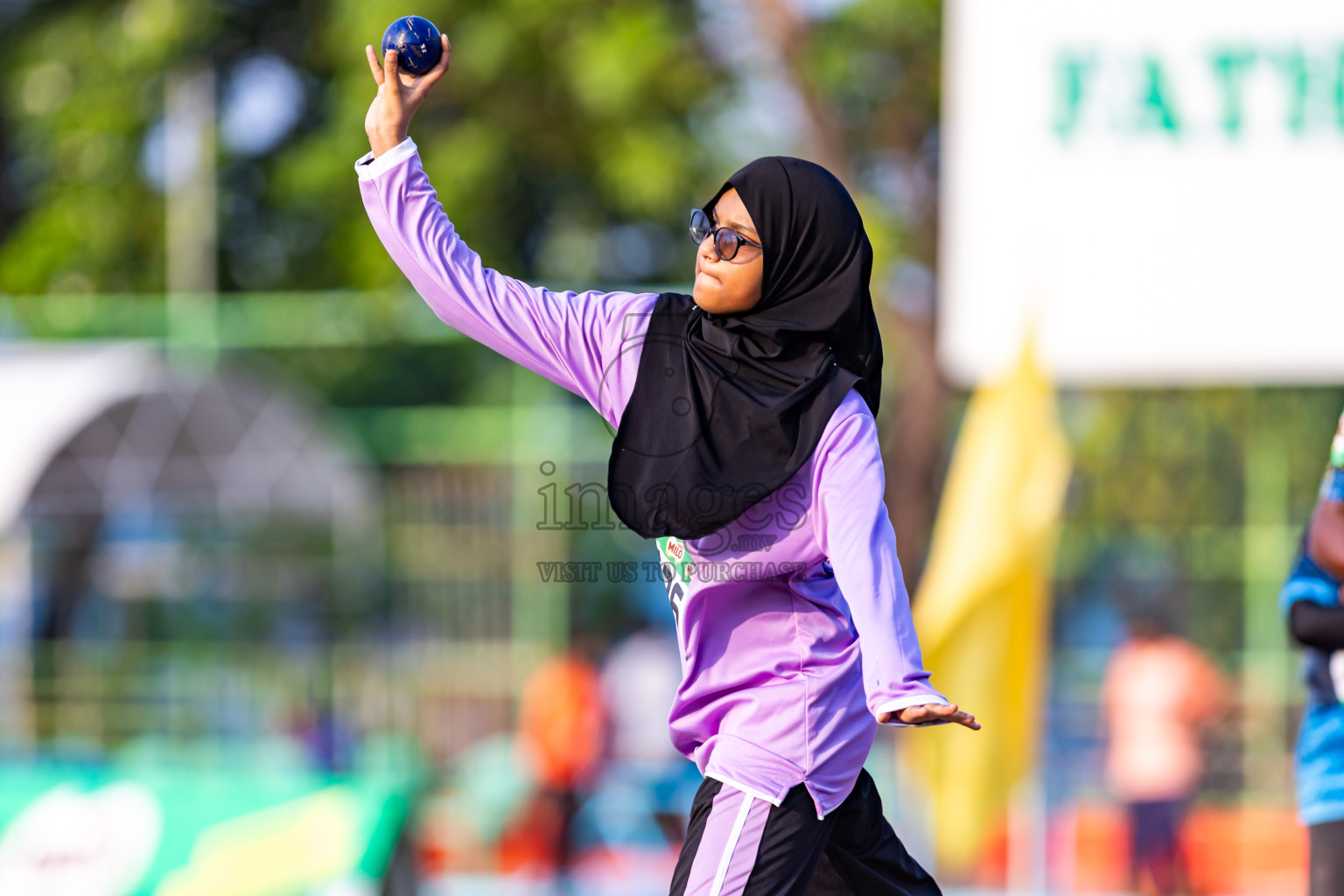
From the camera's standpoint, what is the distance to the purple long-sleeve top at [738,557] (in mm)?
2691

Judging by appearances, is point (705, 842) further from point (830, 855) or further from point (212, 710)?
point (212, 710)

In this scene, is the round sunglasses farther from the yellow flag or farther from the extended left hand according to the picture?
the yellow flag

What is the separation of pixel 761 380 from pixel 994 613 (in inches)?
174

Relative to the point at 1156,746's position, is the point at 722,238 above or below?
above

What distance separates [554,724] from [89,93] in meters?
9.27

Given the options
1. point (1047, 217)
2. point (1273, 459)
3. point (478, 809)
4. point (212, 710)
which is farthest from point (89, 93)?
point (1273, 459)

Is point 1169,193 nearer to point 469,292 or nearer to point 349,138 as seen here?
point 469,292

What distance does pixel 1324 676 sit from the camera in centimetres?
351

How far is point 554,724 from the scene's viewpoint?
8.88 meters

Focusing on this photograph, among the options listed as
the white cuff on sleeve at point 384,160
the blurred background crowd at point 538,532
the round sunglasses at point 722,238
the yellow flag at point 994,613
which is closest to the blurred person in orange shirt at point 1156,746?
the blurred background crowd at point 538,532

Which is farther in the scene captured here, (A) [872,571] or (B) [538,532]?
(B) [538,532]

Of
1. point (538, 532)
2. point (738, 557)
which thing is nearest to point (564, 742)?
point (538, 532)

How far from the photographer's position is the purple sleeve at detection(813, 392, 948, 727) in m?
2.46

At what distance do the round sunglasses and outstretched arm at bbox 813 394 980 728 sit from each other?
32 cm
